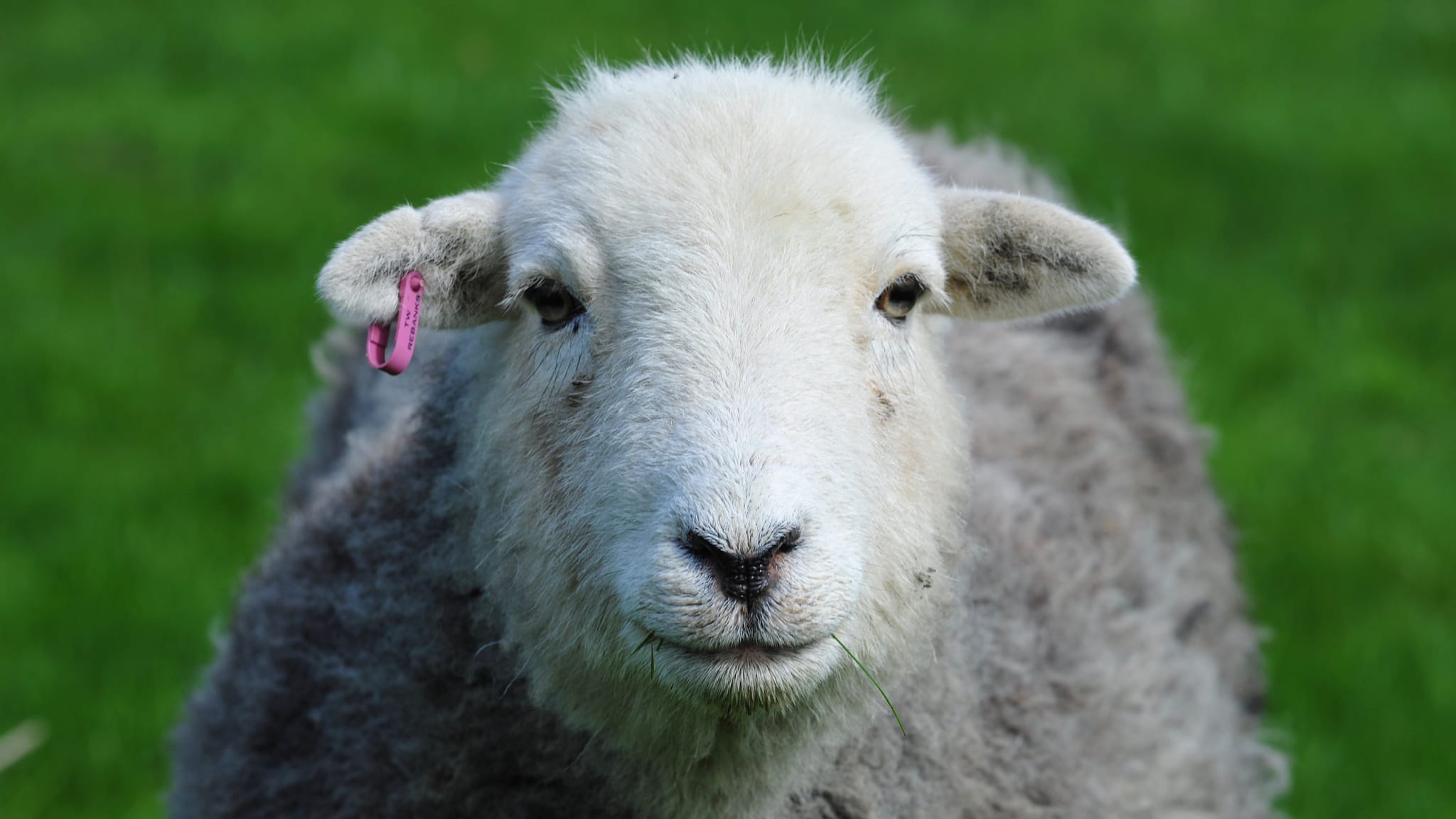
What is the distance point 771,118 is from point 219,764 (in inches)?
69.2

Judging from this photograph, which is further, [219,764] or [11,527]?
[11,527]

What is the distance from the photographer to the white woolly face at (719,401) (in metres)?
2.30

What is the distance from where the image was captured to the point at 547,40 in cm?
978

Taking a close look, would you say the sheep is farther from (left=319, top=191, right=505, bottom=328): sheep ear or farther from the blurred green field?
the blurred green field

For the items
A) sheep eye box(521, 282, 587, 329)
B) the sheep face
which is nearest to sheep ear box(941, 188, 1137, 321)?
the sheep face

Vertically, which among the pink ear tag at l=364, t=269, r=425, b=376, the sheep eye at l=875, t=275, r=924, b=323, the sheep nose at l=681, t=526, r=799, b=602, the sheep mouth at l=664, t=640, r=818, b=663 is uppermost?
the sheep eye at l=875, t=275, r=924, b=323

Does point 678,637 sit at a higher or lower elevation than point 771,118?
lower

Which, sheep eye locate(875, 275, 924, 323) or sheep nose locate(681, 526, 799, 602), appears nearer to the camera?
sheep nose locate(681, 526, 799, 602)

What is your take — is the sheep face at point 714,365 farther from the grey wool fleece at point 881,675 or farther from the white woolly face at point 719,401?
the grey wool fleece at point 881,675

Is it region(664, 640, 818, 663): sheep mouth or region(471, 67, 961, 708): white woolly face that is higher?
region(471, 67, 961, 708): white woolly face

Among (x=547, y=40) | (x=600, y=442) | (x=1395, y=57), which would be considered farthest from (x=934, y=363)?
(x=1395, y=57)

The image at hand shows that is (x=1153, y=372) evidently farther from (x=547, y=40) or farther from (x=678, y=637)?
(x=547, y=40)

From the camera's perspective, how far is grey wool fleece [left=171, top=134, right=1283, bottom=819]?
289 centimetres

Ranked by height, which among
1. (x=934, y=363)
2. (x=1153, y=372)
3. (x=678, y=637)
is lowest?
(x=678, y=637)
